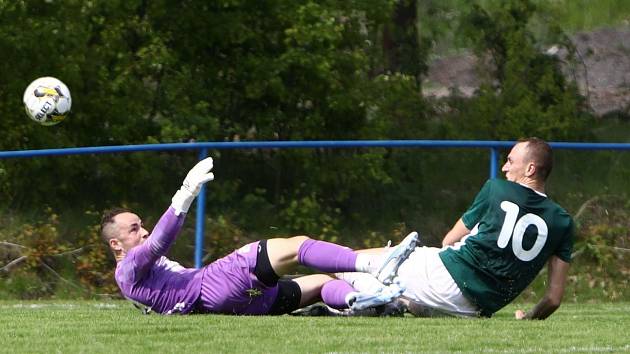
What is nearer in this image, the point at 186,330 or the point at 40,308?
the point at 186,330

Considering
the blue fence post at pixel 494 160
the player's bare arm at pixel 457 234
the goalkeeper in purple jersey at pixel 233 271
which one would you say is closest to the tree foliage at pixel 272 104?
the blue fence post at pixel 494 160

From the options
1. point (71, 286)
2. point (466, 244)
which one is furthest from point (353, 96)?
point (466, 244)

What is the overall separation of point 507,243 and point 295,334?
1501 millimetres

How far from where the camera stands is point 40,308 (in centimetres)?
965

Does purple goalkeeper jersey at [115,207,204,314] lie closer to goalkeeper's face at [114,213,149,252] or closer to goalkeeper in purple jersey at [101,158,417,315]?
goalkeeper in purple jersey at [101,158,417,315]

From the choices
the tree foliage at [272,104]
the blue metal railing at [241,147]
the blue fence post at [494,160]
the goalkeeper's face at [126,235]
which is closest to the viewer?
the goalkeeper's face at [126,235]

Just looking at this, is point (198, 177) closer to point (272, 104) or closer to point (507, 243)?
point (507, 243)

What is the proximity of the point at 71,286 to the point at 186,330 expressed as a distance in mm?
4743

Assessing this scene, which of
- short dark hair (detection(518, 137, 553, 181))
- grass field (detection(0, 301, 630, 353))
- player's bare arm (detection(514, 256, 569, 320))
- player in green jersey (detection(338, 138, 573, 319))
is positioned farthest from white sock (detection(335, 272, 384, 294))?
short dark hair (detection(518, 137, 553, 181))

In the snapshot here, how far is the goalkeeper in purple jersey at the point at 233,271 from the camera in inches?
310

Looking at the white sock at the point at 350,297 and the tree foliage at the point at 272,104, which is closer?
the white sock at the point at 350,297

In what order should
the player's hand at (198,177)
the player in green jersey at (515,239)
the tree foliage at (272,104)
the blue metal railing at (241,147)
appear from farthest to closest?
the tree foliage at (272,104), the blue metal railing at (241,147), the player in green jersey at (515,239), the player's hand at (198,177)

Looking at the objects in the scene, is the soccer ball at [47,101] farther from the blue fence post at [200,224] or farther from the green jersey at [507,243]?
the green jersey at [507,243]

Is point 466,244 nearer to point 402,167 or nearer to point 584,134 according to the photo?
point 402,167
